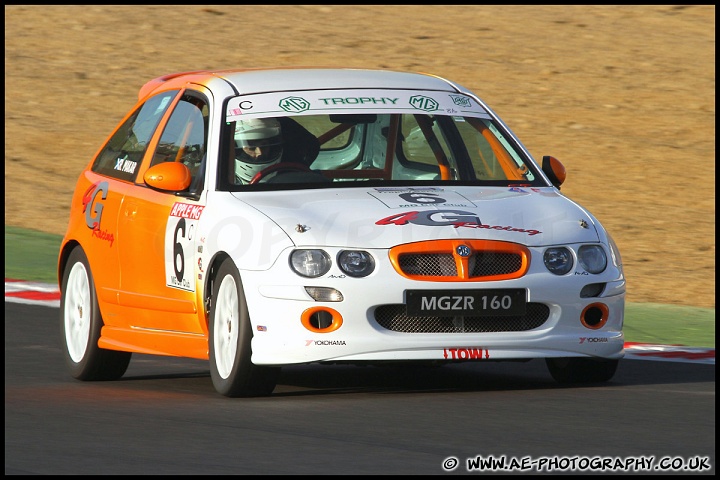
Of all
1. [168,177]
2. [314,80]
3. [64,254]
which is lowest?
[64,254]

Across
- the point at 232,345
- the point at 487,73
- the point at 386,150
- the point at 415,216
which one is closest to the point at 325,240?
the point at 415,216

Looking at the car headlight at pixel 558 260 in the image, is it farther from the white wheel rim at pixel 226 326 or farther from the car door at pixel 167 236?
the car door at pixel 167 236

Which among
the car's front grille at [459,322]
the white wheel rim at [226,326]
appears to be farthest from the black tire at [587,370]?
the white wheel rim at [226,326]

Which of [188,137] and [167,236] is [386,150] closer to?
[188,137]

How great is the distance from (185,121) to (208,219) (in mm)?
1162

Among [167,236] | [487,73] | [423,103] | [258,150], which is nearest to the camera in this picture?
[167,236]

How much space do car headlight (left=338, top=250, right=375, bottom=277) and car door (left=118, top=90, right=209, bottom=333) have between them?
1.02m

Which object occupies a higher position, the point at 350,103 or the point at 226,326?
the point at 350,103

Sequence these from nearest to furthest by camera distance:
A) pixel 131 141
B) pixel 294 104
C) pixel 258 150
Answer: pixel 258 150 → pixel 294 104 → pixel 131 141

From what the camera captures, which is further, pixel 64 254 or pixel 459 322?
pixel 64 254

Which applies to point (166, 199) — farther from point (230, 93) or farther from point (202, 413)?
point (202, 413)

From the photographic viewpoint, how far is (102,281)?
32.6 feet

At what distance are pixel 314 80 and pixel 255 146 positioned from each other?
0.66 m

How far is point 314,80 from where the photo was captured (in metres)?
9.96
